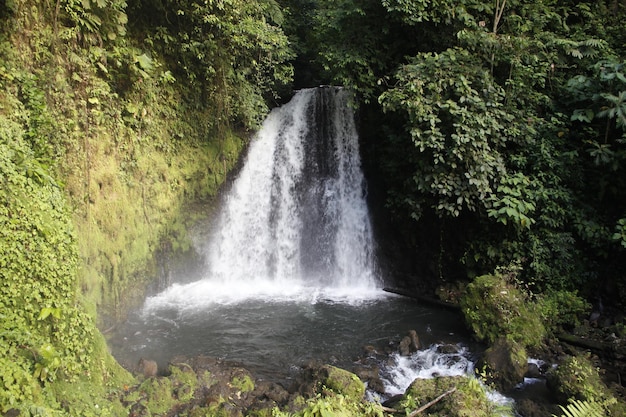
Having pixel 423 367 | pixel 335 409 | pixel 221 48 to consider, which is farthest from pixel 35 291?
pixel 221 48

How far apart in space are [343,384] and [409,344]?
243 centimetres

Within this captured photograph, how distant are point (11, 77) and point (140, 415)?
4.90 meters

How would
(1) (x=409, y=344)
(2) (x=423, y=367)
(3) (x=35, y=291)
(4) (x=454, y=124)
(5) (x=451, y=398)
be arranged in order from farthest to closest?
(4) (x=454, y=124) → (1) (x=409, y=344) → (2) (x=423, y=367) → (5) (x=451, y=398) → (3) (x=35, y=291)

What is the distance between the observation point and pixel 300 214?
11.0 metres

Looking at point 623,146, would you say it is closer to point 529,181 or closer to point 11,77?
point 529,181

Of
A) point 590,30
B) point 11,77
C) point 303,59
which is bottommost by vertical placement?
point 11,77

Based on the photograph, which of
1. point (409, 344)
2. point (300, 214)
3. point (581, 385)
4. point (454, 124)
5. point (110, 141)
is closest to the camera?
point (581, 385)

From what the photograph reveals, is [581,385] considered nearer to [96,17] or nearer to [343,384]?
[343,384]

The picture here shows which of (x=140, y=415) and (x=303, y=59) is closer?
(x=140, y=415)

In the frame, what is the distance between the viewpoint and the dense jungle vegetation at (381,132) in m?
6.35

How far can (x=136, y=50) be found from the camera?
26.0 feet

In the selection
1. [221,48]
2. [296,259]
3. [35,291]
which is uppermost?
[221,48]

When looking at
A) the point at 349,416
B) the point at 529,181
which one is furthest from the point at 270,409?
the point at 529,181

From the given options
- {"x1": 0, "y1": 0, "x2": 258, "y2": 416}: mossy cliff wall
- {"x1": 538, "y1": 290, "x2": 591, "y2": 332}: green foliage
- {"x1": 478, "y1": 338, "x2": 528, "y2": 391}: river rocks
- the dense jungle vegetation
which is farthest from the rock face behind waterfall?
{"x1": 478, "y1": 338, "x2": 528, "y2": 391}: river rocks
